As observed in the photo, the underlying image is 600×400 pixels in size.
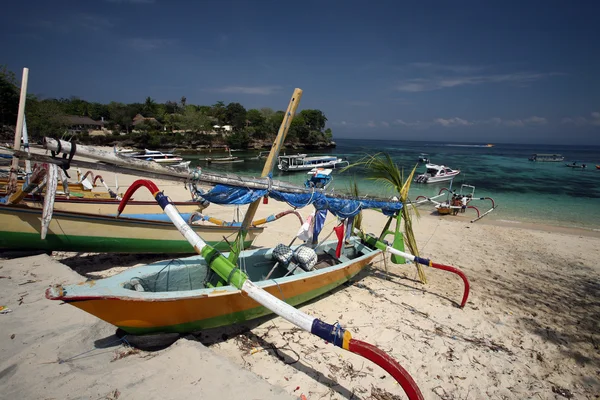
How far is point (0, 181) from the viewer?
407 inches

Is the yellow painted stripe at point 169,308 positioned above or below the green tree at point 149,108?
below

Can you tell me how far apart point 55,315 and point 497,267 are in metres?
10.6

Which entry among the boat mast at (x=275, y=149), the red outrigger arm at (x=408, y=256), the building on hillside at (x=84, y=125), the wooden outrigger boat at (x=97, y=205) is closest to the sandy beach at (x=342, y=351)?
the red outrigger arm at (x=408, y=256)

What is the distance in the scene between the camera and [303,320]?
301 centimetres

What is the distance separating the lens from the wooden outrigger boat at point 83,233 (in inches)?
222

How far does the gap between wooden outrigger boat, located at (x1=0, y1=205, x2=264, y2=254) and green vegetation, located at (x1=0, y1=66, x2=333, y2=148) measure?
35.9 metres

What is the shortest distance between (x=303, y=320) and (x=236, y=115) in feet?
206

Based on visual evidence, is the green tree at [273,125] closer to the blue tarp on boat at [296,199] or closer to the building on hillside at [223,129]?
the building on hillside at [223,129]

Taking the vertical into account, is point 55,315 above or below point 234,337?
above

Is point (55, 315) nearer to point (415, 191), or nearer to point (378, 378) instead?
point (378, 378)

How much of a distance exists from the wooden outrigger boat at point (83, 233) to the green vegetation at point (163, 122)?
118ft

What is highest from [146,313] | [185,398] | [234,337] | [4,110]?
[4,110]

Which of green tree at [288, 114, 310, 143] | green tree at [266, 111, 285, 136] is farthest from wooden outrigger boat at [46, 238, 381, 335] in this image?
green tree at [288, 114, 310, 143]

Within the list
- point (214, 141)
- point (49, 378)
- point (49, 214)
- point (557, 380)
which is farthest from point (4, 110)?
point (557, 380)
